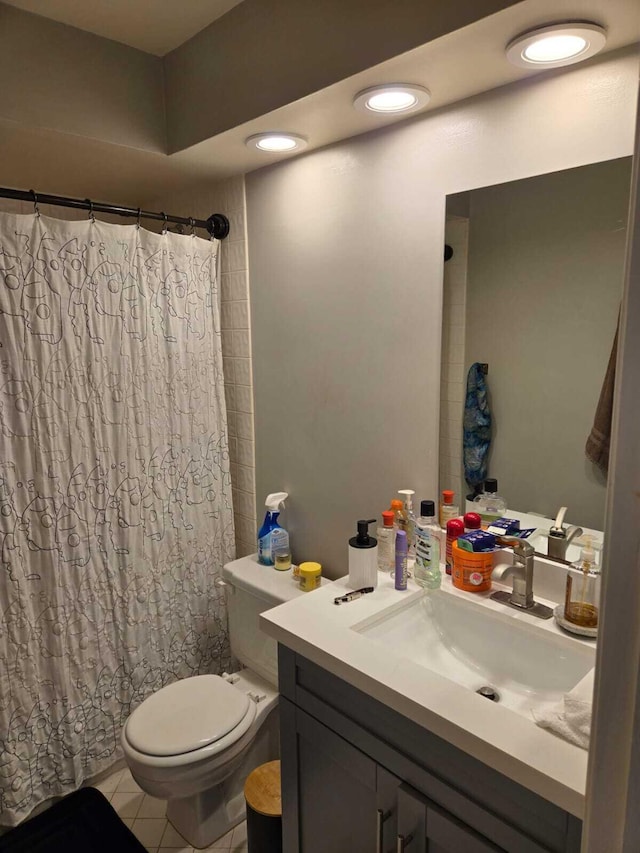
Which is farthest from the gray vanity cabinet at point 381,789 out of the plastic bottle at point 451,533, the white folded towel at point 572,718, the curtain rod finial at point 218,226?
the curtain rod finial at point 218,226

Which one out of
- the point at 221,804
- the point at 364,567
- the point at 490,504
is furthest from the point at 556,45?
the point at 221,804

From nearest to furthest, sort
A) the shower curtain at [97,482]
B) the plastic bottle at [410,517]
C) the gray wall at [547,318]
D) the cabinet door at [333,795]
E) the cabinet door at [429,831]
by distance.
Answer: the cabinet door at [429,831], the cabinet door at [333,795], the gray wall at [547,318], the plastic bottle at [410,517], the shower curtain at [97,482]

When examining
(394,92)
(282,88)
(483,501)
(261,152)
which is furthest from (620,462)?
(261,152)

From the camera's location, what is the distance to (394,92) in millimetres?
1332

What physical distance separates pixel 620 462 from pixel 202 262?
1878 mm

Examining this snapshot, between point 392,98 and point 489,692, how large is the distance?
1420mm

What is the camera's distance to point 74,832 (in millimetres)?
1793

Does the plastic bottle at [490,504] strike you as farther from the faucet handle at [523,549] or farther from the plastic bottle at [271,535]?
the plastic bottle at [271,535]

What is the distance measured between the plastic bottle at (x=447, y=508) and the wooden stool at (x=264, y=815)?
0.91 metres

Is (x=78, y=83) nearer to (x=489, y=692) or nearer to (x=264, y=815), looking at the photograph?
(x=489, y=692)

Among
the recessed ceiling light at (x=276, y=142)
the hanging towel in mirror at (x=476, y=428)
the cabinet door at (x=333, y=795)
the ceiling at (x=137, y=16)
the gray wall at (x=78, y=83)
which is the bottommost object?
the cabinet door at (x=333, y=795)

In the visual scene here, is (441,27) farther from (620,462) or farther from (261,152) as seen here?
(620,462)

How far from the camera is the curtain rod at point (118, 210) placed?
1.61 metres

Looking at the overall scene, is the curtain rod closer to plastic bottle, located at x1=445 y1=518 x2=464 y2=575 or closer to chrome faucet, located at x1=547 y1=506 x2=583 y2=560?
plastic bottle, located at x1=445 y1=518 x2=464 y2=575
